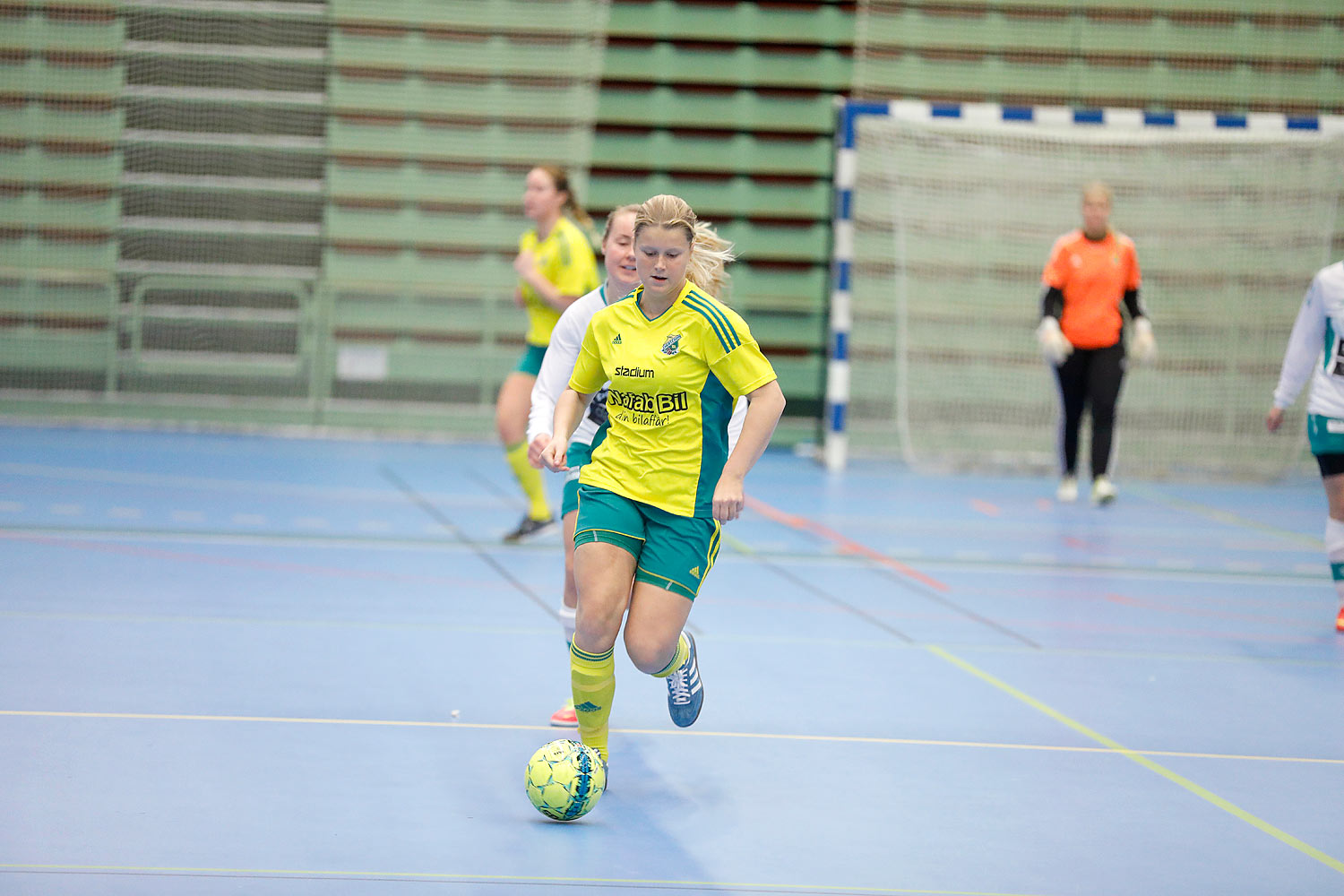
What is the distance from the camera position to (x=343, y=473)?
34.3 ft

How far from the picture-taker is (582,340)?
4.25 meters

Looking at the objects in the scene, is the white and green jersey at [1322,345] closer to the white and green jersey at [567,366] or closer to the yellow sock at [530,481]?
the white and green jersey at [567,366]

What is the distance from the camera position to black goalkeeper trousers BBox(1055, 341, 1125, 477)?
33.8ft

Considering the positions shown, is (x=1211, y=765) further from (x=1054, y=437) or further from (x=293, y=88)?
(x=293, y=88)

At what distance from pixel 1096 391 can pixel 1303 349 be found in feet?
13.5

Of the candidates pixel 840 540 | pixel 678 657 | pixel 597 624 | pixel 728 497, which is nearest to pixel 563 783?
pixel 597 624

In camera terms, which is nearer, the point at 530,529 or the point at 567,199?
the point at 567,199

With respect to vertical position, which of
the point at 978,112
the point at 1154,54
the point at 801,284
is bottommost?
the point at 801,284

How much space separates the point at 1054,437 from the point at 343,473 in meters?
6.26

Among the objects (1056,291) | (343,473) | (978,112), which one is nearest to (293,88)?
(343,473)

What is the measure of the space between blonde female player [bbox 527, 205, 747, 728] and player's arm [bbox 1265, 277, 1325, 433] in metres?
3.17

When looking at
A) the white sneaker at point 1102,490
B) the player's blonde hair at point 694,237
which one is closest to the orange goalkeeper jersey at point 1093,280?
the white sneaker at point 1102,490

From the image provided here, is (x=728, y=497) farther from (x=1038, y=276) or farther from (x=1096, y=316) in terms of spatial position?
(x=1038, y=276)

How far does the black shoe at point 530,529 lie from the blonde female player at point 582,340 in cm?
337
